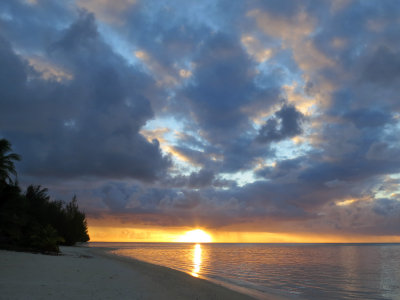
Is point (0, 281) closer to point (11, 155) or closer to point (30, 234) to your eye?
point (11, 155)

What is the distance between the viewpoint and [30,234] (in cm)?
4378

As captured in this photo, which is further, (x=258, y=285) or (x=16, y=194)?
(x=16, y=194)

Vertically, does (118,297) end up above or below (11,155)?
below

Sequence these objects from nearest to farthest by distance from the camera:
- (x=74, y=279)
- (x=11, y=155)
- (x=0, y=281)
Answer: (x=0, y=281)
(x=74, y=279)
(x=11, y=155)

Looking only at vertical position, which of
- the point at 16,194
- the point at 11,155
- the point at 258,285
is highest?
the point at 11,155

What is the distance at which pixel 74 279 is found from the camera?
1952 cm

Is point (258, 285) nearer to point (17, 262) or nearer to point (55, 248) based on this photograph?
point (17, 262)

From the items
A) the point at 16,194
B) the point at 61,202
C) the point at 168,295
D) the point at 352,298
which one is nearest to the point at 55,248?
the point at 16,194

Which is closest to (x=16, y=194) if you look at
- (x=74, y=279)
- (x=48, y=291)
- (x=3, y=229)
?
(x=3, y=229)

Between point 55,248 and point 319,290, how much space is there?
33.4 meters

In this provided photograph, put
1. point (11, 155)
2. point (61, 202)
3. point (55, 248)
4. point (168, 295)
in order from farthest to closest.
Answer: point (61, 202), point (55, 248), point (11, 155), point (168, 295)

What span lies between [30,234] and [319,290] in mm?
38785

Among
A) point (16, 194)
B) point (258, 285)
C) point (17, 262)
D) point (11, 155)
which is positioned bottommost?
point (258, 285)

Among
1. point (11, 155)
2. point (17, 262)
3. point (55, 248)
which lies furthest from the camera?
point (55, 248)
